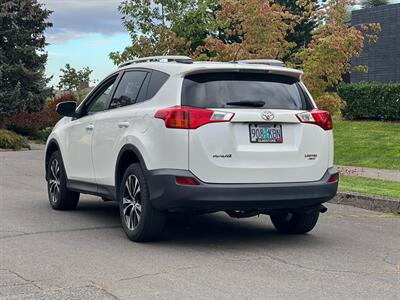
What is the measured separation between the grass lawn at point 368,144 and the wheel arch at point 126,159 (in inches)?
413

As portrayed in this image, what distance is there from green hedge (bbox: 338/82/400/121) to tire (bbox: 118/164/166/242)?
17.6 m

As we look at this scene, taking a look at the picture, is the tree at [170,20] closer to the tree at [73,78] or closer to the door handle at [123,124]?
the door handle at [123,124]

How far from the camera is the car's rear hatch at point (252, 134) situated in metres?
6.75

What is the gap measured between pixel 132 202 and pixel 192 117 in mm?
1231

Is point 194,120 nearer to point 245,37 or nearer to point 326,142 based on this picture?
point 326,142

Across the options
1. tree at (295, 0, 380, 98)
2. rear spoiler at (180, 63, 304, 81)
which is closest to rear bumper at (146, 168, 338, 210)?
rear spoiler at (180, 63, 304, 81)

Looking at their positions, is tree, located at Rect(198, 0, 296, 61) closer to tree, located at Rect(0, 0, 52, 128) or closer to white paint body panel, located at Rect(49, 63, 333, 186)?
white paint body panel, located at Rect(49, 63, 333, 186)

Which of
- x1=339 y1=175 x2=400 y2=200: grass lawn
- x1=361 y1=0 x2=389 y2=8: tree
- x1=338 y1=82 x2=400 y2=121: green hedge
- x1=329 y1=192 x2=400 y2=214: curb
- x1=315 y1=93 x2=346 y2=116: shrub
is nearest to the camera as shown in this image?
x1=329 y1=192 x2=400 y2=214: curb

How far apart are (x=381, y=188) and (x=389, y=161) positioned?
6.27 m

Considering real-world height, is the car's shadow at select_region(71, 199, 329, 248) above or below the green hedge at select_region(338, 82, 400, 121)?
below

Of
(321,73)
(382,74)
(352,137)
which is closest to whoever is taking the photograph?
(321,73)

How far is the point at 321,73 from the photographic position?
48.4ft

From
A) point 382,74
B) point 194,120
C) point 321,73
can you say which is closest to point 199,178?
point 194,120

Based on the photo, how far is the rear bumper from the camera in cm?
668
